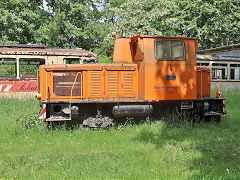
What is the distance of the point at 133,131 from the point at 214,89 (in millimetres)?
12536

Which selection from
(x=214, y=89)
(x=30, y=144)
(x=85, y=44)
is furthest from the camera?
(x=85, y=44)

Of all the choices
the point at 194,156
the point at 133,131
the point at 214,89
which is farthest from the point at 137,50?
the point at 214,89

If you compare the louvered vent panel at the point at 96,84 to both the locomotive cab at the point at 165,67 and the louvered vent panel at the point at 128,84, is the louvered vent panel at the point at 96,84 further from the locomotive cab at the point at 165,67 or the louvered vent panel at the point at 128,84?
the locomotive cab at the point at 165,67

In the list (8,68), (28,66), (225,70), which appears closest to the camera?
Answer: (8,68)

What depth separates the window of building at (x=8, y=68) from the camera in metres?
12.7

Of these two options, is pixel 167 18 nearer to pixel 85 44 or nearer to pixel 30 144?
pixel 85 44

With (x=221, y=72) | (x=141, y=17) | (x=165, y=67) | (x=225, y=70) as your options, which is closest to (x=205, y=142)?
(x=165, y=67)

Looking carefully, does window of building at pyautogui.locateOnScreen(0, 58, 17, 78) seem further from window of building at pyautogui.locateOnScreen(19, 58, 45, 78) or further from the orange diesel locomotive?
the orange diesel locomotive

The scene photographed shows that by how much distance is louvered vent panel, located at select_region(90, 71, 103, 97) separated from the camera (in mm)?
7789

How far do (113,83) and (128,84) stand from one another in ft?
1.65

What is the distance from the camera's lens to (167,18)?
25.6 m

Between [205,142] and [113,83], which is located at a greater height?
[113,83]

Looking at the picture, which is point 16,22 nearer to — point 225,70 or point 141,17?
point 141,17

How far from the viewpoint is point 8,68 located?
12.9m
